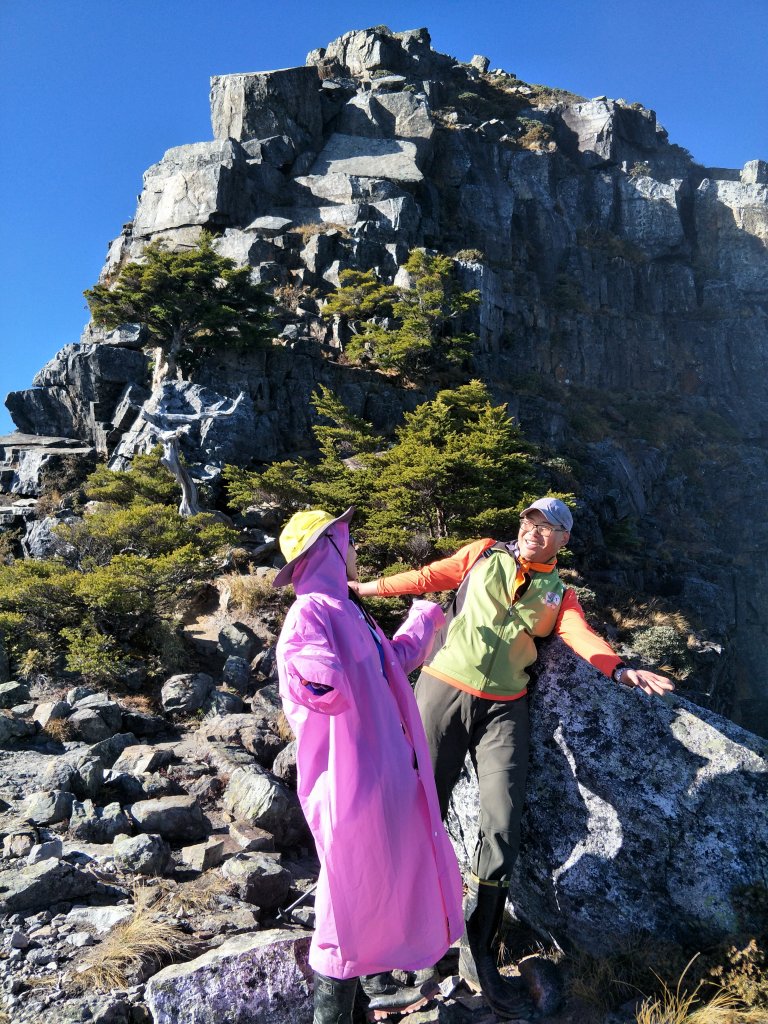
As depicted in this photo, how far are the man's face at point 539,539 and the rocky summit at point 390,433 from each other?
0.58m

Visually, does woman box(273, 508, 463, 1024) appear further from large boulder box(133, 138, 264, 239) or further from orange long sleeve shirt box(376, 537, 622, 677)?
large boulder box(133, 138, 264, 239)

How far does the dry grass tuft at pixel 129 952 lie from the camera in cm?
236

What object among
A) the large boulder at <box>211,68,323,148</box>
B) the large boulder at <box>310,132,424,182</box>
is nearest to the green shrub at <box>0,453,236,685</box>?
the large boulder at <box>310,132,424,182</box>

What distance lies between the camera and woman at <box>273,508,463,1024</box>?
197 centimetres

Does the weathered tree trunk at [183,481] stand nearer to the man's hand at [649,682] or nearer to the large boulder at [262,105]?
the man's hand at [649,682]

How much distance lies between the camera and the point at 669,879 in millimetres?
2525

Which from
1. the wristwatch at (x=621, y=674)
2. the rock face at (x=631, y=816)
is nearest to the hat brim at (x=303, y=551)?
the wristwatch at (x=621, y=674)

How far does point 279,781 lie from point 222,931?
1.81 metres

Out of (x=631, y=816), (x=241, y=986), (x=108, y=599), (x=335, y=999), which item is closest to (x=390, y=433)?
(x=108, y=599)

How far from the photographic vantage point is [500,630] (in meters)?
2.70

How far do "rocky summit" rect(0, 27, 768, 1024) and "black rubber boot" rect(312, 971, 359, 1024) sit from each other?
37 centimetres

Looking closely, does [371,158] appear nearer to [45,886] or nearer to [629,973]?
[45,886]

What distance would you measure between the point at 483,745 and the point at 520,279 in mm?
33543

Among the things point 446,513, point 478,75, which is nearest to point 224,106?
point 478,75
